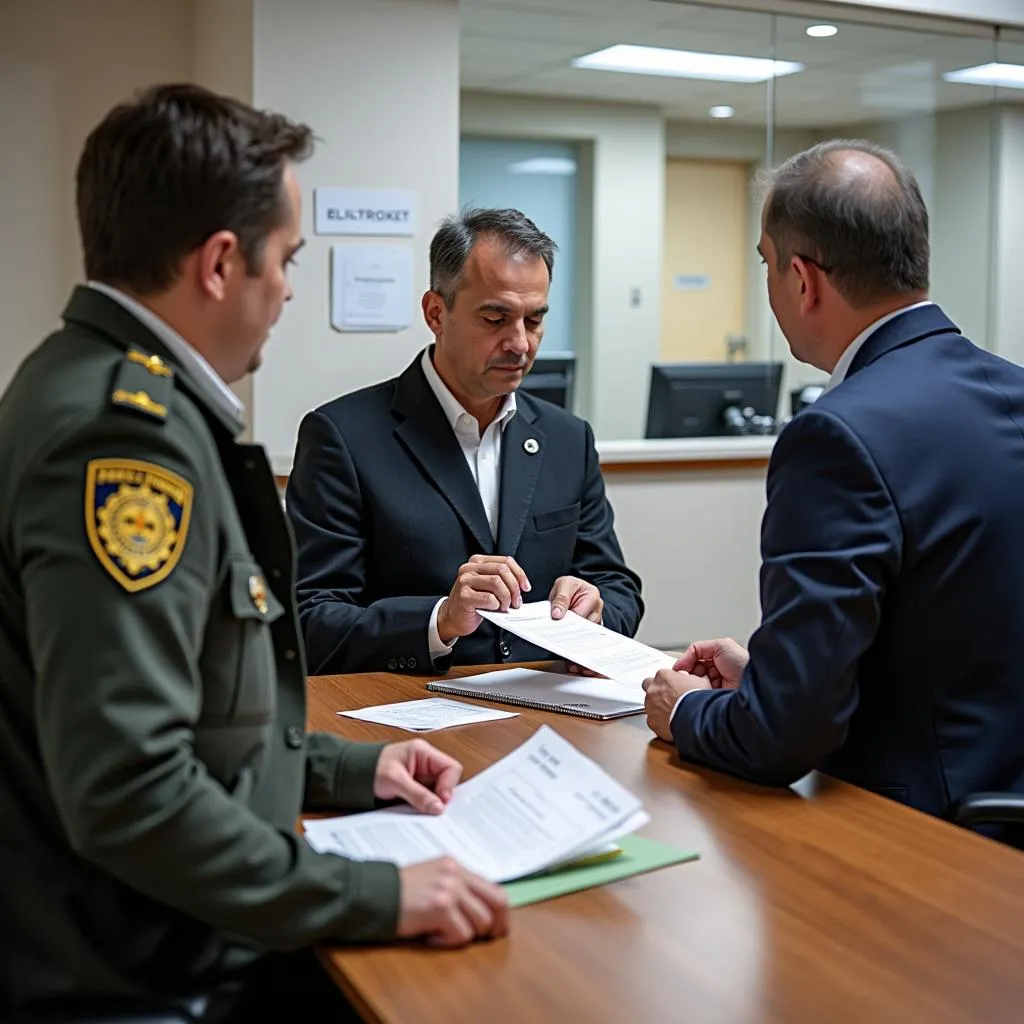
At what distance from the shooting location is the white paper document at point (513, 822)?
140cm

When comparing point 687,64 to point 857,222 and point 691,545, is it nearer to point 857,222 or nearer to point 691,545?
point 691,545

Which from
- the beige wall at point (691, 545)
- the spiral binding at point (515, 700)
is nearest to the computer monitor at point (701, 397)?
the beige wall at point (691, 545)

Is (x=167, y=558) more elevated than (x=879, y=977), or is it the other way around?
(x=167, y=558)

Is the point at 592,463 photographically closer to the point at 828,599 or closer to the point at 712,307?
the point at 828,599

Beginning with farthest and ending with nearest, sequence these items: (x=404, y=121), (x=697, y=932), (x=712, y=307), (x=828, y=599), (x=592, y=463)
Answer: (x=712, y=307)
(x=404, y=121)
(x=592, y=463)
(x=828, y=599)
(x=697, y=932)

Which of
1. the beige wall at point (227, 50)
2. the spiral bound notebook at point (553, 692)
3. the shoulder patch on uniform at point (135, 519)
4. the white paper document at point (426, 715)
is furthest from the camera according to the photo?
the beige wall at point (227, 50)

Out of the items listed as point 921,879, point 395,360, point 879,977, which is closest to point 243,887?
point 879,977

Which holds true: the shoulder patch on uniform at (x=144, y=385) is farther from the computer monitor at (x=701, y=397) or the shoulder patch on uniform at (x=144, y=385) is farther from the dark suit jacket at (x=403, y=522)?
the computer monitor at (x=701, y=397)

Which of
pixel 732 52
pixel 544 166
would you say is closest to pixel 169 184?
pixel 732 52

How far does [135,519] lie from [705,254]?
742cm

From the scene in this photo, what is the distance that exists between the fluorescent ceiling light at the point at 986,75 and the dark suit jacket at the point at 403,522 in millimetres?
4146

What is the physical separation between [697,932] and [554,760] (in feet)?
0.97

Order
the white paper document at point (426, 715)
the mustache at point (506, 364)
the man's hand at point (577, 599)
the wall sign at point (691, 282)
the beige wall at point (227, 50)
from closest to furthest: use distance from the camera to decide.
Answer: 1. the white paper document at point (426, 715)
2. the man's hand at point (577, 599)
3. the mustache at point (506, 364)
4. the beige wall at point (227, 50)
5. the wall sign at point (691, 282)

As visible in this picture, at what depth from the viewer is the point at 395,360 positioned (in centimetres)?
470
